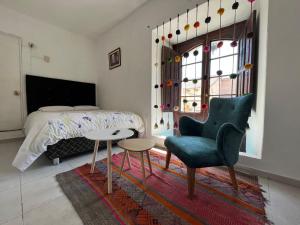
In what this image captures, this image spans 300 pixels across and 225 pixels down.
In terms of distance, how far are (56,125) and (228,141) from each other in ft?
6.35

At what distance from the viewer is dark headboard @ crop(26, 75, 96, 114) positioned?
3020 millimetres

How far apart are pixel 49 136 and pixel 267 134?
8.11ft

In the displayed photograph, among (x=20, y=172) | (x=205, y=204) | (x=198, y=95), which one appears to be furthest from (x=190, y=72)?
(x=20, y=172)

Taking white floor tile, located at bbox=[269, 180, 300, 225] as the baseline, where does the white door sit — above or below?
above

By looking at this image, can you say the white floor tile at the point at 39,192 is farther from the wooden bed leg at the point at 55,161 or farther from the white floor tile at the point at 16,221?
the wooden bed leg at the point at 55,161

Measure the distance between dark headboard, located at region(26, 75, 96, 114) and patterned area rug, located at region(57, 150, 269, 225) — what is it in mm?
2370

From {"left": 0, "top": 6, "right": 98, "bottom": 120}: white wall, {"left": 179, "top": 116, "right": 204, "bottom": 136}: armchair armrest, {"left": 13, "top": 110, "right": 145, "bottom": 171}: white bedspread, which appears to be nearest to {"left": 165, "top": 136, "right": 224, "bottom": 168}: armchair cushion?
{"left": 179, "top": 116, "right": 204, "bottom": 136}: armchair armrest

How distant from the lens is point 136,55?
280cm

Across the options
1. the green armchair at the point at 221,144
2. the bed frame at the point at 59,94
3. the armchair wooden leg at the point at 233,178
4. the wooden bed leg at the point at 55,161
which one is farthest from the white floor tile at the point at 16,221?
the armchair wooden leg at the point at 233,178

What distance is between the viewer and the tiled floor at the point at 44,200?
96cm

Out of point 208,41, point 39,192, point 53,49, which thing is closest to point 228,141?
point 39,192

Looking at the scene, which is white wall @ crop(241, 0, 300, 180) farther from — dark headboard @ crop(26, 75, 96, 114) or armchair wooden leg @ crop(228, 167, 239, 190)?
dark headboard @ crop(26, 75, 96, 114)

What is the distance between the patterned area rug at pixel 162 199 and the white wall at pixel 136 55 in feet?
4.38

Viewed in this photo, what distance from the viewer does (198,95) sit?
2.51 m
